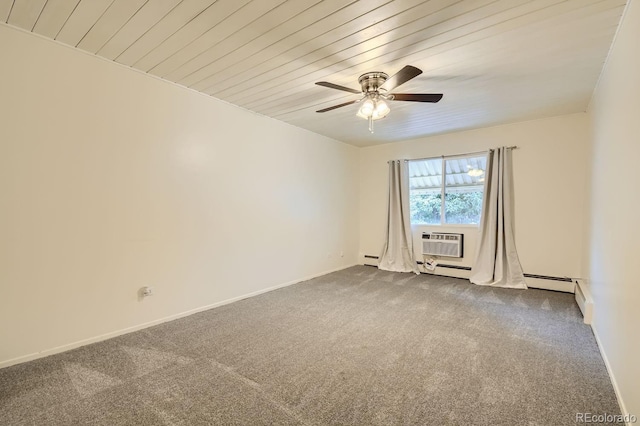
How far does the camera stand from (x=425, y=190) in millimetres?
5449

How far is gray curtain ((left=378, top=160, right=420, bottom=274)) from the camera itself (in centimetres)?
539

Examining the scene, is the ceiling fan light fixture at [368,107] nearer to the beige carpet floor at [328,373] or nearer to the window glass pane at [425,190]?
the beige carpet floor at [328,373]

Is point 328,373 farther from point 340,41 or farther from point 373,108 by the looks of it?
point 340,41

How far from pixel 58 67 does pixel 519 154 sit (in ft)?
18.4

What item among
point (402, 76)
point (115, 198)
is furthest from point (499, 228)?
point (115, 198)

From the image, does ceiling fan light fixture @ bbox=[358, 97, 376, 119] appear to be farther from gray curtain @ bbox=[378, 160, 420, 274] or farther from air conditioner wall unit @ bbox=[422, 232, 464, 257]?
air conditioner wall unit @ bbox=[422, 232, 464, 257]

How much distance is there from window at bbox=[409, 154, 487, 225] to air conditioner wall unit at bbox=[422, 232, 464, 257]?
25 cm

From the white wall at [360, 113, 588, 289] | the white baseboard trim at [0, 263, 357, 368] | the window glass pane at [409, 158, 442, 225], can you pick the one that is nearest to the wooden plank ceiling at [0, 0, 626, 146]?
the white wall at [360, 113, 588, 289]

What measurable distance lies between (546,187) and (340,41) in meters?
3.87

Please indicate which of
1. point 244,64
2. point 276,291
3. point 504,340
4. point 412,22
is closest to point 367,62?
point 412,22

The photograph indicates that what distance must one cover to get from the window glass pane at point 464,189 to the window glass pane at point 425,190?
167 mm

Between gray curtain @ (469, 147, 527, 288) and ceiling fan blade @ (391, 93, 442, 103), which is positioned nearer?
ceiling fan blade @ (391, 93, 442, 103)

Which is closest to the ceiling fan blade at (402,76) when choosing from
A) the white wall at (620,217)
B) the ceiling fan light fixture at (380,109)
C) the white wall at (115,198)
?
the ceiling fan light fixture at (380,109)

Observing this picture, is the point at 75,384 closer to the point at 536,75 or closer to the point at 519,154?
the point at 536,75
